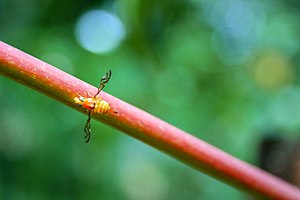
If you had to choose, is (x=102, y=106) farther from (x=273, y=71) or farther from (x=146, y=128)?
(x=273, y=71)

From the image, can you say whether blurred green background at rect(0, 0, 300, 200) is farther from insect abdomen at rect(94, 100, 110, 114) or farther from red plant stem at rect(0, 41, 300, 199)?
insect abdomen at rect(94, 100, 110, 114)

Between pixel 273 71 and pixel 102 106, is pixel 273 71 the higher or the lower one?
the higher one

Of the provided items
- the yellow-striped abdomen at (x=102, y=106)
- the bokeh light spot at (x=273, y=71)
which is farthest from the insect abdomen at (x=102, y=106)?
the bokeh light spot at (x=273, y=71)

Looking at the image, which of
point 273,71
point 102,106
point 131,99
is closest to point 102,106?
point 102,106

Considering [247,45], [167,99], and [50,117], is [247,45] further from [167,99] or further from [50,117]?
[50,117]

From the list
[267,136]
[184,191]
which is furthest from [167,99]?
[184,191]

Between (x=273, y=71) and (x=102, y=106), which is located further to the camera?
(x=273, y=71)
